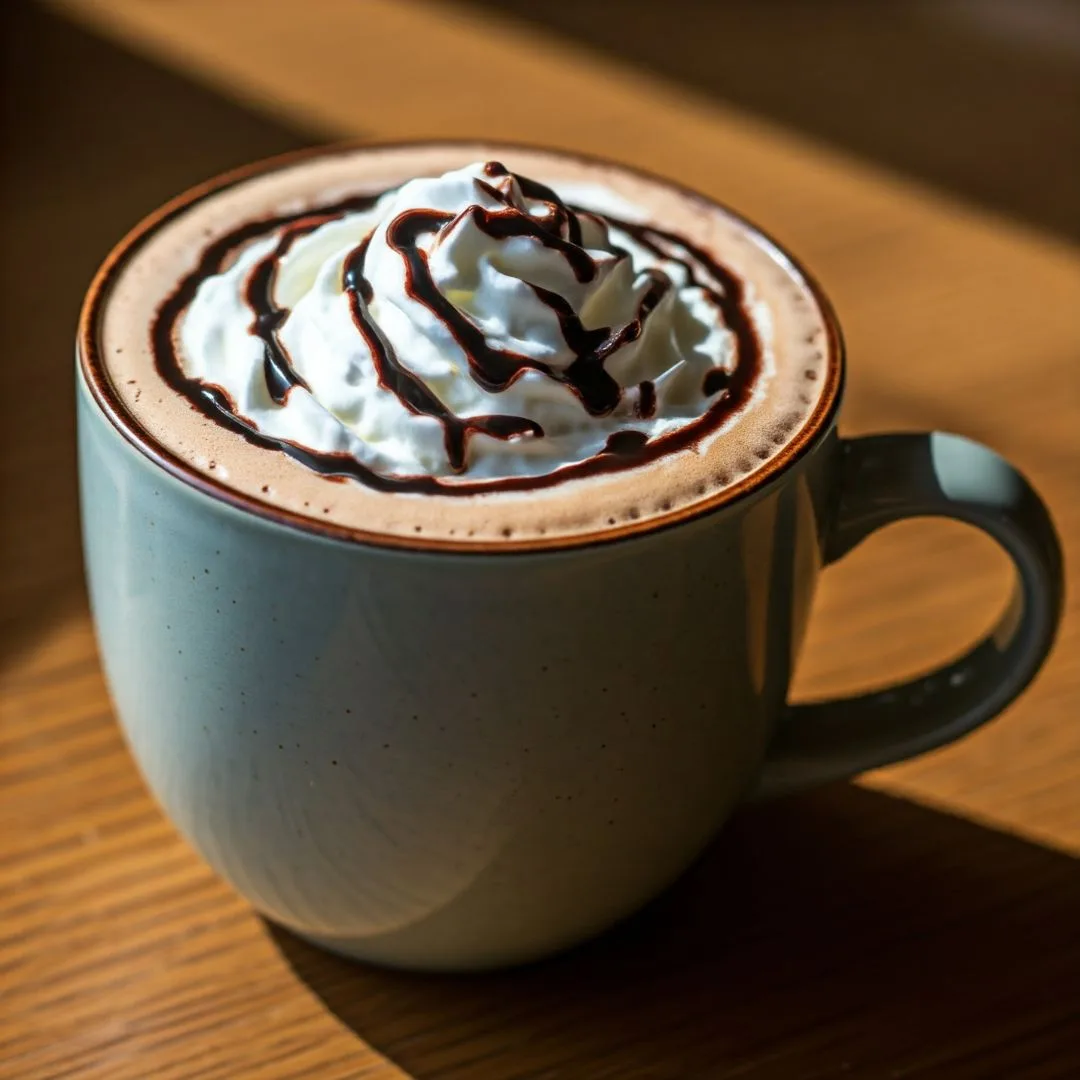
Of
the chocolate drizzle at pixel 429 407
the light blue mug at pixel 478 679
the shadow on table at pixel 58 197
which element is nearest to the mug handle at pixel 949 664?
the light blue mug at pixel 478 679

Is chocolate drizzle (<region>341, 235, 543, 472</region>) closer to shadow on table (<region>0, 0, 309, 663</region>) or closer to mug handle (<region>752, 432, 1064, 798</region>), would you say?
mug handle (<region>752, 432, 1064, 798</region>)

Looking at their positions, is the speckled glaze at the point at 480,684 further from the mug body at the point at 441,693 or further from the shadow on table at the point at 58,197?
the shadow on table at the point at 58,197

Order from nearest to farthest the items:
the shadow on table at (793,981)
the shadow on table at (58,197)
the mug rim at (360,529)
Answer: the mug rim at (360,529) → the shadow on table at (793,981) → the shadow on table at (58,197)

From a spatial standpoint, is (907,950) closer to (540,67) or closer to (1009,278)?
(1009,278)

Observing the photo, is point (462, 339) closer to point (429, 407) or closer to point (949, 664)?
point (429, 407)

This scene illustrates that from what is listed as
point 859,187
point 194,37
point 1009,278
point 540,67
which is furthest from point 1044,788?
point 194,37

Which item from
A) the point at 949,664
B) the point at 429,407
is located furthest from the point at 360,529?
the point at 949,664
